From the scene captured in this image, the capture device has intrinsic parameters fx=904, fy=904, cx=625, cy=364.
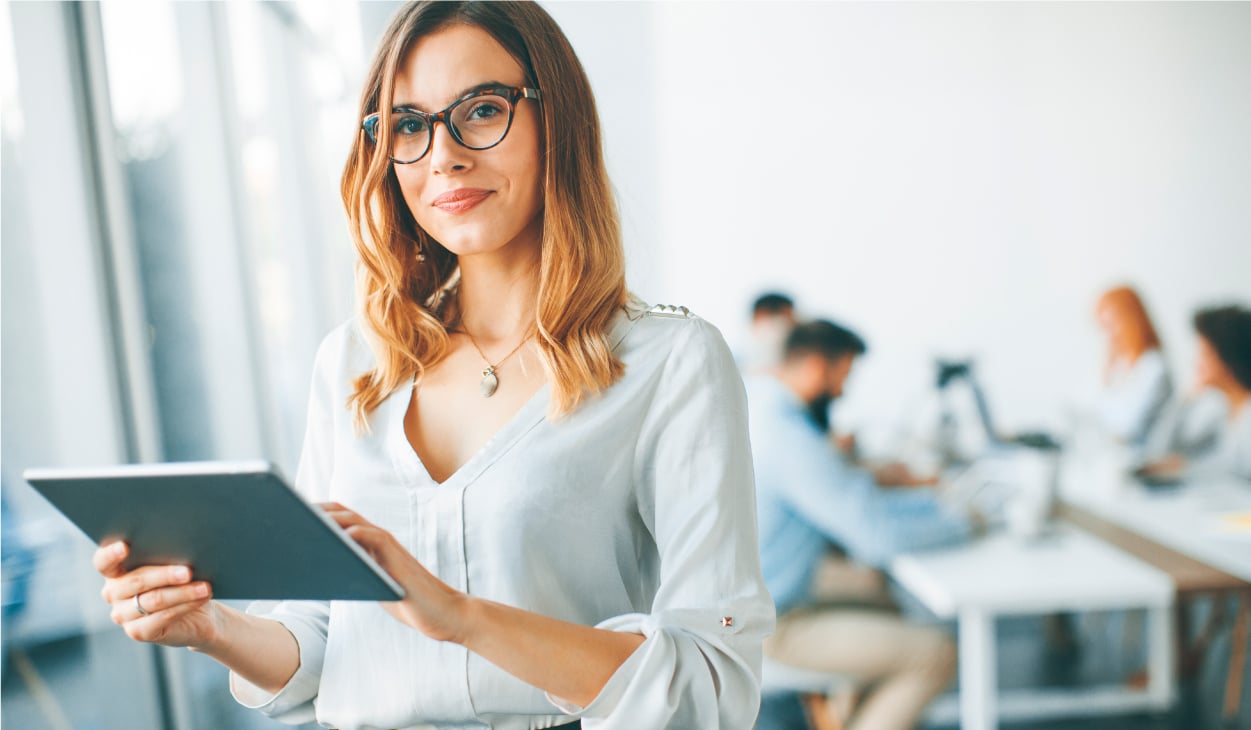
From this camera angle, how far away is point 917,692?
2576mm

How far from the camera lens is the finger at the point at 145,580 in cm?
86

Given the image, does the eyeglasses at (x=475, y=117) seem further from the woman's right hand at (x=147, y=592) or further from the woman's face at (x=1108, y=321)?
the woman's face at (x=1108, y=321)

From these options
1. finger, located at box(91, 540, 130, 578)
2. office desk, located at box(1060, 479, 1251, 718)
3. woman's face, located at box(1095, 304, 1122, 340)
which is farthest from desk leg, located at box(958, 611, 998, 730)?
woman's face, located at box(1095, 304, 1122, 340)

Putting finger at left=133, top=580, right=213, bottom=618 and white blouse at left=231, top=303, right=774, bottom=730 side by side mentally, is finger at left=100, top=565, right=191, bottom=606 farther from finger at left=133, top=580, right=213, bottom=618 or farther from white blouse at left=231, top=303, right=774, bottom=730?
white blouse at left=231, top=303, right=774, bottom=730

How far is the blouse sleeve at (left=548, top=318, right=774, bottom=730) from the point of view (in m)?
0.89

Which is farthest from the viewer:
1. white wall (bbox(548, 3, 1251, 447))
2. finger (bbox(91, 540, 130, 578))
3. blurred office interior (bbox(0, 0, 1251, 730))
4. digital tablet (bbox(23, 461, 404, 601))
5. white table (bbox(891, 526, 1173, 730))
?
white wall (bbox(548, 3, 1251, 447))

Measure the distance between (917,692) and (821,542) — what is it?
0.49 metres

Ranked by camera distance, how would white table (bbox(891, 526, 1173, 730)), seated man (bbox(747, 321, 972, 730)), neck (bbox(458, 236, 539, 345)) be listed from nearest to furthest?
neck (bbox(458, 236, 539, 345))
white table (bbox(891, 526, 1173, 730))
seated man (bbox(747, 321, 972, 730))

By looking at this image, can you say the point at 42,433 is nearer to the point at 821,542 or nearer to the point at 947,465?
the point at 821,542

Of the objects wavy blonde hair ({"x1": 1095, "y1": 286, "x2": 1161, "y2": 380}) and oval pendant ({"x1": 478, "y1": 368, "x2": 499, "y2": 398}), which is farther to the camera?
wavy blonde hair ({"x1": 1095, "y1": 286, "x2": 1161, "y2": 380})

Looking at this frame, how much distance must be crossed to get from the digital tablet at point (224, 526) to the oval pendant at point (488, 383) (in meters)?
0.32

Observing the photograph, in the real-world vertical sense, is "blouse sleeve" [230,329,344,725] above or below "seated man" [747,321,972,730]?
above

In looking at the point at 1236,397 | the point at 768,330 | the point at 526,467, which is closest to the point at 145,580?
the point at 526,467

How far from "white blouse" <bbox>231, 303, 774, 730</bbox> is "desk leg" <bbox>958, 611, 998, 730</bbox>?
1.73 meters
